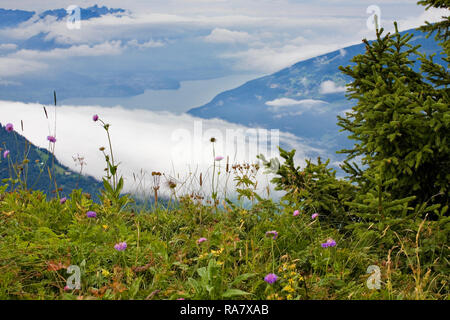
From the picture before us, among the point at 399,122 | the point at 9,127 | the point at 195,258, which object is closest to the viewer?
the point at 195,258

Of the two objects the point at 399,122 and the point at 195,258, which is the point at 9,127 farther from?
the point at 399,122

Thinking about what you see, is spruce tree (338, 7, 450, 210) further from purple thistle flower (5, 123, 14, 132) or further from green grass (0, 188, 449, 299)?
purple thistle flower (5, 123, 14, 132)

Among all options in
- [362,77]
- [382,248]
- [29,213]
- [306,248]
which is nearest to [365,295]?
[306,248]

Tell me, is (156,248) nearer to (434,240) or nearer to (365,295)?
(365,295)

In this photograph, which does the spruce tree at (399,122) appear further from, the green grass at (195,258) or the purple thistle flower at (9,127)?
the purple thistle flower at (9,127)

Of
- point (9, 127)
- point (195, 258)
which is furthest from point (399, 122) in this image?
point (9, 127)

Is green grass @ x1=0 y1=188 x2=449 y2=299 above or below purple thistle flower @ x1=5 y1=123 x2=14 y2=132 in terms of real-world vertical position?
below

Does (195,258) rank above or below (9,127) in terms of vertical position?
below

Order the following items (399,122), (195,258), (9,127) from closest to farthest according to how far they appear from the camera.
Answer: (195,258) → (399,122) → (9,127)

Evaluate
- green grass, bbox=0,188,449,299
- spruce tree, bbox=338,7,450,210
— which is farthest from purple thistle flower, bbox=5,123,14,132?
spruce tree, bbox=338,7,450,210

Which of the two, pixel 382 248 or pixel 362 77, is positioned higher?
pixel 362 77
